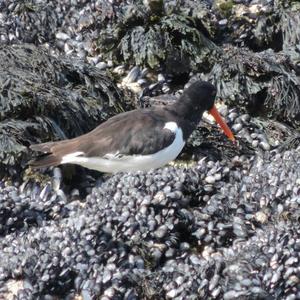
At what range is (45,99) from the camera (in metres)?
7.56

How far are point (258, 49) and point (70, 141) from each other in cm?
275

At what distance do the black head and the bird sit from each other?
32 cm

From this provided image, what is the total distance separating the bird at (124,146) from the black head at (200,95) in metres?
0.32

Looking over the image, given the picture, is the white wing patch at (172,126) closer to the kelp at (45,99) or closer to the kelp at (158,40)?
the kelp at (45,99)

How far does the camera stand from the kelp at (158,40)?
8.36 meters

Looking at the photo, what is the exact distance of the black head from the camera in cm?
745

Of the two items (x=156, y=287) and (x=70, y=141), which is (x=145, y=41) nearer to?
(x=70, y=141)

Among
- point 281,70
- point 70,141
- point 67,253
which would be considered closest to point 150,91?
point 281,70

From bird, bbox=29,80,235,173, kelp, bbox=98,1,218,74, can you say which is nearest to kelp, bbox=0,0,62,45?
kelp, bbox=98,1,218,74

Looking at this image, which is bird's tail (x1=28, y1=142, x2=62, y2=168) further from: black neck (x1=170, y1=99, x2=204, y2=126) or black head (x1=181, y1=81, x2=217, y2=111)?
black head (x1=181, y1=81, x2=217, y2=111)

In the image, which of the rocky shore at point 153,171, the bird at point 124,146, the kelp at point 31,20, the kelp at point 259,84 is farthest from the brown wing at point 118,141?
the kelp at point 31,20

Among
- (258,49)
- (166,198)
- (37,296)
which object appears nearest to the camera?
(37,296)

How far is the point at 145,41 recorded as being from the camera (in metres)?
8.36

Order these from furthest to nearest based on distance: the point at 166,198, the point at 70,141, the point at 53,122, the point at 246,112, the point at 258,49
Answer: the point at 258,49 < the point at 246,112 < the point at 53,122 < the point at 70,141 < the point at 166,198
